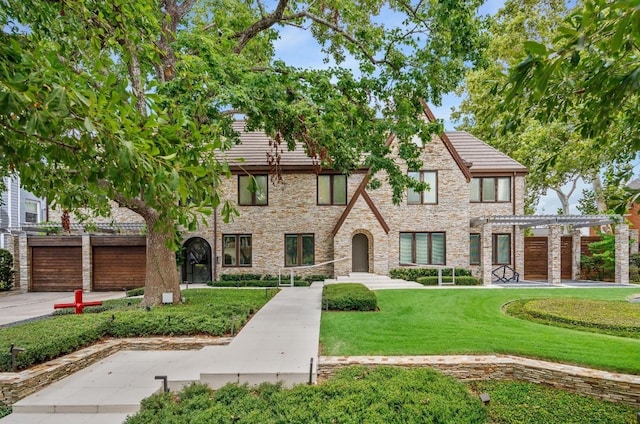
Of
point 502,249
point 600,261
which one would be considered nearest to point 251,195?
point 502,249

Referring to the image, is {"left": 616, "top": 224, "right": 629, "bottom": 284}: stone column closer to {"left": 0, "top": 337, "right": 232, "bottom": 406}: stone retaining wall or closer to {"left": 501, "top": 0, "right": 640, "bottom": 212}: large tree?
{"left": 501, "top": 0, "right": 640, "bottom": 212}: large tree

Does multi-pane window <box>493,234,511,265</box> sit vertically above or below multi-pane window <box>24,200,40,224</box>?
below

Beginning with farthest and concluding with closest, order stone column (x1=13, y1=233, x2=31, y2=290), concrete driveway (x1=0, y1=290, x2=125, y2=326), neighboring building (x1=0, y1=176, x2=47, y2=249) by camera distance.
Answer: neighboring building (x1=0, y1=176, x2=47, y2=249), stone column (x1=13, y1=233, x2=31, y2=290), concrete driveway (x1=0, y1=290, x2=125, y2=326)

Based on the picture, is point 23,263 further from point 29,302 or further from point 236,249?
point 236,249

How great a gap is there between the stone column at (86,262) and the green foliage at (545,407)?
17.6m

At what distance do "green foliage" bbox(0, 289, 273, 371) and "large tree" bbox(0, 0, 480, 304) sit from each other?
1.55m

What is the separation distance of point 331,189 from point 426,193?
4.99 meters

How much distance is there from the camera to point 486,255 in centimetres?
1636

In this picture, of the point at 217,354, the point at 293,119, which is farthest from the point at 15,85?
the point at 293,119

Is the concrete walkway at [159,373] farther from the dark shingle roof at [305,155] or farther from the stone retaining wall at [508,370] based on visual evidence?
the dark shingle roof at [305,155]

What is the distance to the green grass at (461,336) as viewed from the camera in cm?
627

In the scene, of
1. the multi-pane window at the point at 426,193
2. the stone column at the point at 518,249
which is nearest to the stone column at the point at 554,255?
the stone column at the point at 518,249

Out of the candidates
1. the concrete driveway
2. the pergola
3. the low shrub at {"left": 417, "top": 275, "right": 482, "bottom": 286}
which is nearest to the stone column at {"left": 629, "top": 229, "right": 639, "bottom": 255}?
the pergola

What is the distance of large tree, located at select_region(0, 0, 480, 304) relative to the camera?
225 cm
